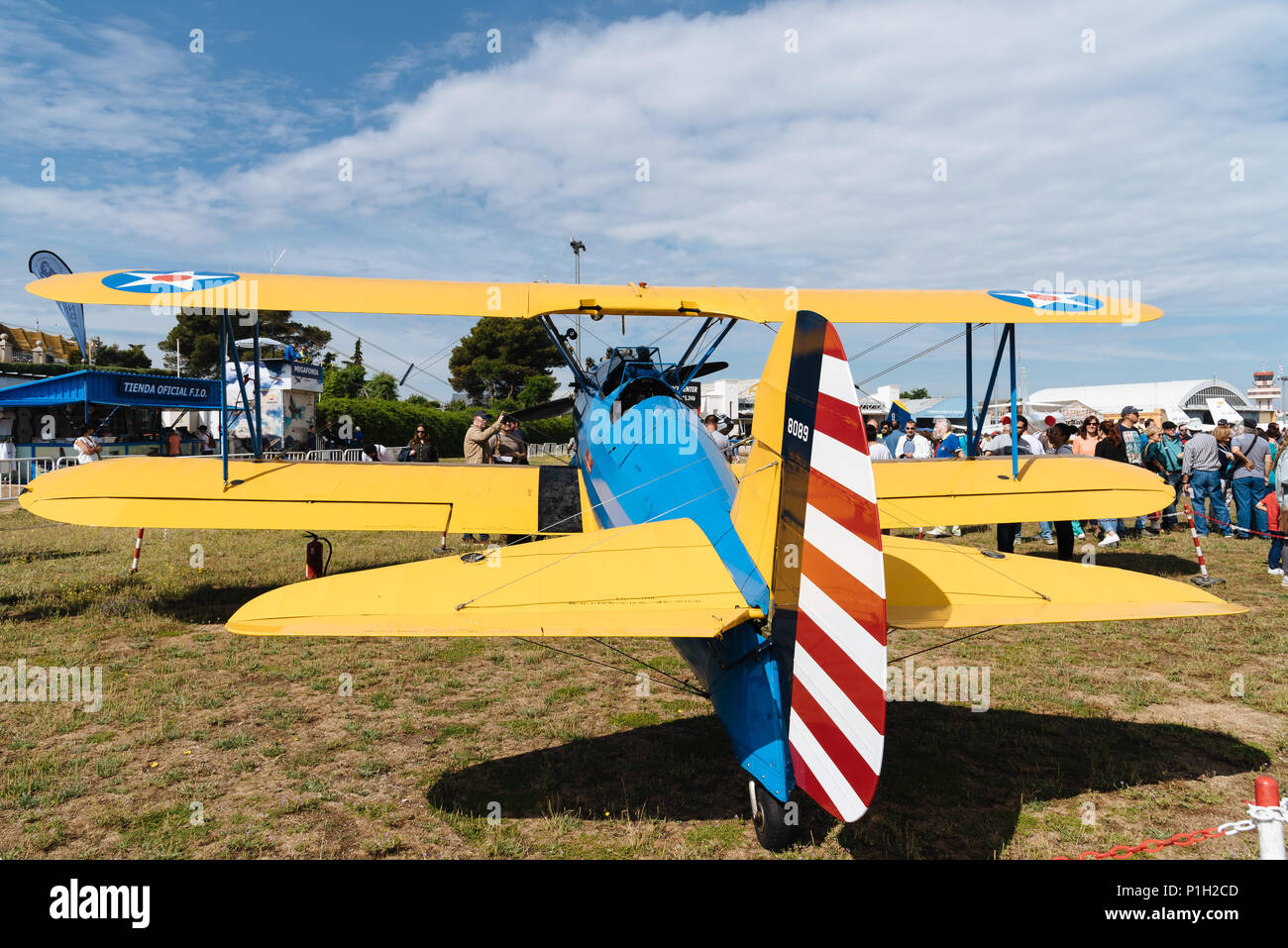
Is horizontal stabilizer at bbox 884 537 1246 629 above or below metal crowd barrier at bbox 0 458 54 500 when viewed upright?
above

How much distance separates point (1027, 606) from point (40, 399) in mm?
22990

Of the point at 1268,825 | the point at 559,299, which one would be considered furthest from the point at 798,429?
the point at 559,299

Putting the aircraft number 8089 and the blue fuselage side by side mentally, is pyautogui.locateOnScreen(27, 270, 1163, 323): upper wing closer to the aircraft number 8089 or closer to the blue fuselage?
the blue fuselage

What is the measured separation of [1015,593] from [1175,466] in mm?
12300

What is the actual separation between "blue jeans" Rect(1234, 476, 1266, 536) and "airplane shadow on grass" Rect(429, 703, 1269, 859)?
8753 millimetres

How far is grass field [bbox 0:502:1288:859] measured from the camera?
3.43m

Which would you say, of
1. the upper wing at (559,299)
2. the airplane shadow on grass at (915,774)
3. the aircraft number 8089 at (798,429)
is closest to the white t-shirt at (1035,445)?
the upper wing at (559,299)

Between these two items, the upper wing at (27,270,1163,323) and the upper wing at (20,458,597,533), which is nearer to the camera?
the upper wing at (27,270,1163,323)

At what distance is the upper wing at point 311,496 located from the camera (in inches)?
264

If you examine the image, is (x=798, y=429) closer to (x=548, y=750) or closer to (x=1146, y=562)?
(x=548, y=750)

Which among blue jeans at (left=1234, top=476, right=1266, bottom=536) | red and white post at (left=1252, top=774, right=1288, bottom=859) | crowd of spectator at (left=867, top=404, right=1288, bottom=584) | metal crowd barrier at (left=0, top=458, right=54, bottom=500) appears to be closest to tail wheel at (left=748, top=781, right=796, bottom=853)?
red and white post at (left=1252, top=774, right=1288, bottom=859)

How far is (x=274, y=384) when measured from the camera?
95.2 feet

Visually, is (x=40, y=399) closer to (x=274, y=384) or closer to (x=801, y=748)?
(x=274, y=384)
